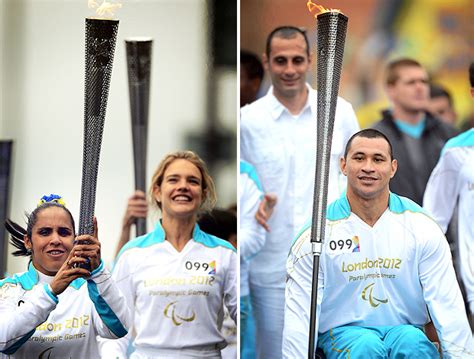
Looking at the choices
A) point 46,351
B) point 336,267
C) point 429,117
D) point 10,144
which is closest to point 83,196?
point 10,144

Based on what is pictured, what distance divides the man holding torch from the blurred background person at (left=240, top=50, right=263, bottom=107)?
1.95 feet

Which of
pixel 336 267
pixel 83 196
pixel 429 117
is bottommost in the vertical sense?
pixel 336 267

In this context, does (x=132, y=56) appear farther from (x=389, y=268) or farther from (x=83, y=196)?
(x=389, y=268)

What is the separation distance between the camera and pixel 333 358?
4.76m

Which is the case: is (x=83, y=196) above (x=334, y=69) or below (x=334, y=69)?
below

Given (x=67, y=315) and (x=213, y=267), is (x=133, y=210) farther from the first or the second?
(x=67, y=315)

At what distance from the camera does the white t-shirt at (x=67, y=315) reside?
481 cm

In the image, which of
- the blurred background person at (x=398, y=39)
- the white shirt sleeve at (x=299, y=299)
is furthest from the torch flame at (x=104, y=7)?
the white shirt sleeve at (x=299, y=299)

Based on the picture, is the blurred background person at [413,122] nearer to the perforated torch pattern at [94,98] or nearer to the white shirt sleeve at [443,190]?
the white shirt sleeve at [443,190]

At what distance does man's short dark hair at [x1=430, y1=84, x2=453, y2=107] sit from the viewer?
508 cm

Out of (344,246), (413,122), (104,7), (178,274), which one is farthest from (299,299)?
(104,7)

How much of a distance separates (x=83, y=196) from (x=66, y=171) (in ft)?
0.51

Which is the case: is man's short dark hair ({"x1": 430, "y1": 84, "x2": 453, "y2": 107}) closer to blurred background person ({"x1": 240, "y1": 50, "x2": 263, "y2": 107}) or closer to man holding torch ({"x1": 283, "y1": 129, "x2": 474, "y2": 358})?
man holding torch ({"x1": 283, "y1": 129, "x2": 474, "y2": 358})

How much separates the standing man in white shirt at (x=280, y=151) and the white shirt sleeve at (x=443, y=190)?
478 mm
